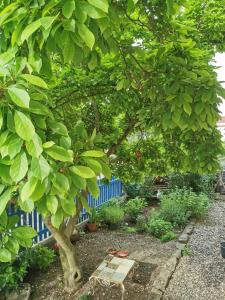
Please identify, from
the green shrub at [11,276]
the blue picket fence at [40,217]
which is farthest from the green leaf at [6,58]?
the green shrub at [11,276]

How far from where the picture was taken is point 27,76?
3.76 feet

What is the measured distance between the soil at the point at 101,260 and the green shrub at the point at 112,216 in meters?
0.24

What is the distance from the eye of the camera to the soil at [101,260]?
12.6 ft

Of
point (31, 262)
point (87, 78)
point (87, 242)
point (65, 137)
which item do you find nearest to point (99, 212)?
point (87, 242)

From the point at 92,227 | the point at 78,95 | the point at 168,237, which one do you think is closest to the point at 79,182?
the point at 78,95

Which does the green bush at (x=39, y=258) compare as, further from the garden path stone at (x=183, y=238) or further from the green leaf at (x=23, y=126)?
the green leaf at (x=23, y=126)

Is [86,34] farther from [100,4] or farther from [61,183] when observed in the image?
[61,183]

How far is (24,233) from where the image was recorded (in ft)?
4.60

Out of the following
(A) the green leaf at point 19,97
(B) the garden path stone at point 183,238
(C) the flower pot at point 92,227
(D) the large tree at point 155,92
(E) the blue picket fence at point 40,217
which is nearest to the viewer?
(A) the green leaf at point 19,97

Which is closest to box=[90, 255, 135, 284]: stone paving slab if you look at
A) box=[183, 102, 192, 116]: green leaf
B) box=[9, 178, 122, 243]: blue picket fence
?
box=[9, 178, 122, 243]: blue picket fence

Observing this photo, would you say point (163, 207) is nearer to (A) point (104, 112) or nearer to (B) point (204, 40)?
(A) point (104, 112)

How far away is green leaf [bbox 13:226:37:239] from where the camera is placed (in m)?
1.39

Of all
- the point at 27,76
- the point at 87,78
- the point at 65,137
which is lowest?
the point at 65,137

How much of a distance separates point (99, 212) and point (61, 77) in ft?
15.8
